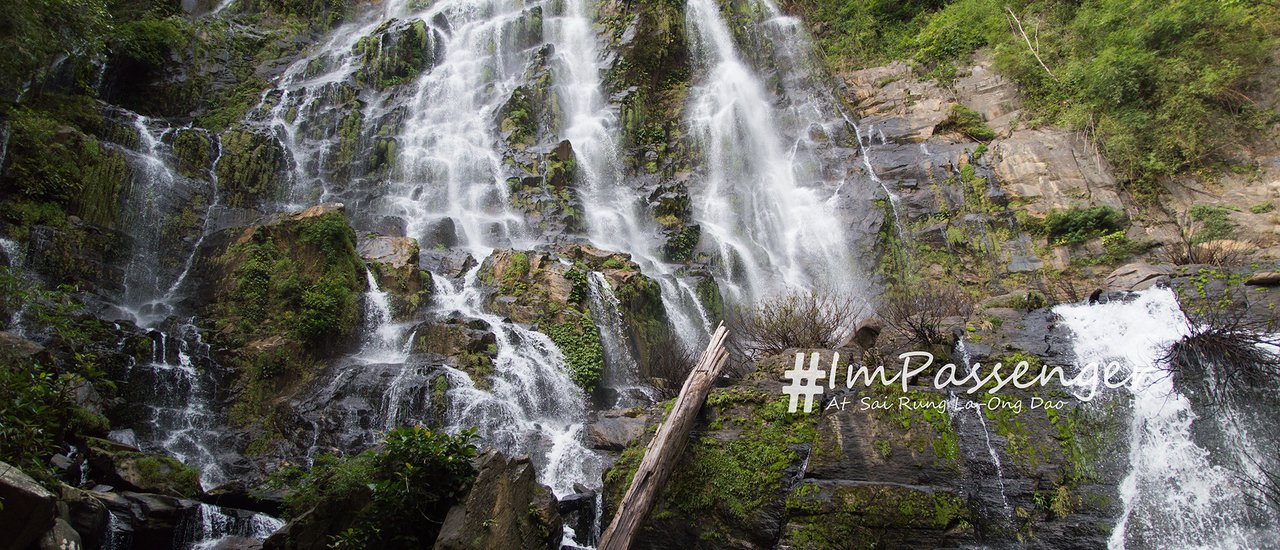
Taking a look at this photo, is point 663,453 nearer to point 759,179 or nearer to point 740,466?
point 740,466

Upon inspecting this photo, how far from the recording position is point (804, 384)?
25.3 feet

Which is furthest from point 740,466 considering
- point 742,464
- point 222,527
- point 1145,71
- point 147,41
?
point 147,41

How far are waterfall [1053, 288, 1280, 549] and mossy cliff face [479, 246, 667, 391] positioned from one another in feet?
27.4

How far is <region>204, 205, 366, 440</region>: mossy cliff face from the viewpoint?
11.8m

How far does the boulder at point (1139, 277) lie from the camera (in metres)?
9.37

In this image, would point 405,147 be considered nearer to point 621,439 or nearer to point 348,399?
point 348,399

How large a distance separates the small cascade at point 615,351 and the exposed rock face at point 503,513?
5250mm

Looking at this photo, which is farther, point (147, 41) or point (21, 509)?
point (147, 41)

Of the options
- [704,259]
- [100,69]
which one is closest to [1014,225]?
[704,259]

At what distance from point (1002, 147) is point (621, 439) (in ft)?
48.2

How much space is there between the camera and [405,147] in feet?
67.8

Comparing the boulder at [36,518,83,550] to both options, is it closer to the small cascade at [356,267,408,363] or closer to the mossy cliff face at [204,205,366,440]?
the mossy cliff face at [204,205,366,440]

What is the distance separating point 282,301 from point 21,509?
7.76 m

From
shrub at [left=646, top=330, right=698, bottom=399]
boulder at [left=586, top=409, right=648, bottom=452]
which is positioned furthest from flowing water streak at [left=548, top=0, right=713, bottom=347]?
boulder at [left=586, top=409, right=648, bottom=452]
